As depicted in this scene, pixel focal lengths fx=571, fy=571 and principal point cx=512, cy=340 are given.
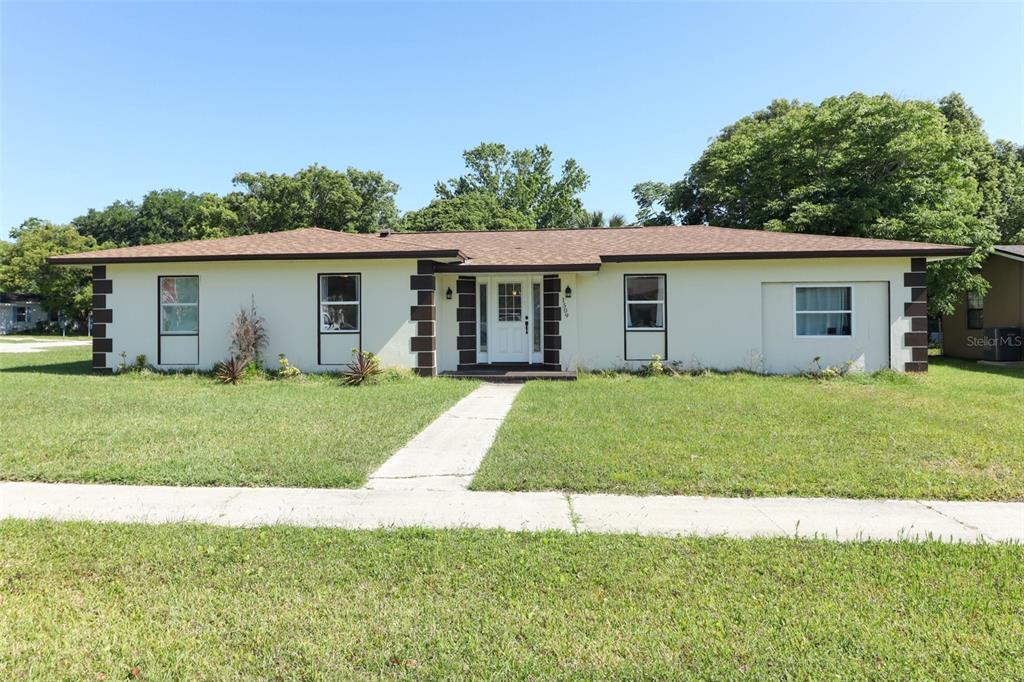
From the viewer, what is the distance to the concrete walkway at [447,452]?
5.53m

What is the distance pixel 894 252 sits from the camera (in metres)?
12.6

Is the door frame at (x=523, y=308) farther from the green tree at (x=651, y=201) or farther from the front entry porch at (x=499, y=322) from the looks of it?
the green tree at (x=651, y=201)

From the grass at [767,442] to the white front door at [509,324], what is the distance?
3271 mm

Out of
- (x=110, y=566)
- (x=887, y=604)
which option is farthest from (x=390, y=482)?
(x=887, y=604)

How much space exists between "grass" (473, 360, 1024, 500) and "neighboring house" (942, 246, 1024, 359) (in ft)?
27.3

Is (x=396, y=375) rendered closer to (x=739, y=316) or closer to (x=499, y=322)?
(x=499, y=322)

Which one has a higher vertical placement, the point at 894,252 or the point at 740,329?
the point at 894,252

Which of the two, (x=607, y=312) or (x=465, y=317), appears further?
(x=465, y=317)

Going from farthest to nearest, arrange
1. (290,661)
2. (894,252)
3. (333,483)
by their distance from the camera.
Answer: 1. (894,252)
2. (333,483)
3. (290,661)

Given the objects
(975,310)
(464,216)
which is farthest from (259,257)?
(464,216)

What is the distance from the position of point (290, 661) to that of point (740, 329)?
1297cm

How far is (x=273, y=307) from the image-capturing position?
13609 millimetres

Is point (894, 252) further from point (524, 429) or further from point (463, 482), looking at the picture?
point (463, 482)

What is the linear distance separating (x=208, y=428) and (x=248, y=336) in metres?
6.09
